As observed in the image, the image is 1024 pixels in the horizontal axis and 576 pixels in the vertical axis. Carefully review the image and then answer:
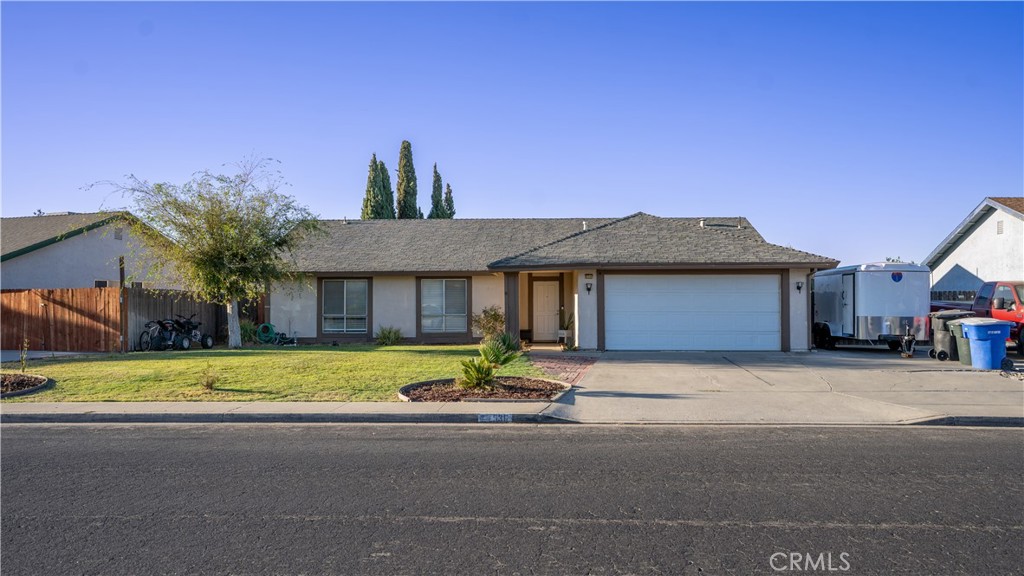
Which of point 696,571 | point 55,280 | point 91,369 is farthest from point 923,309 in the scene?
point 55,280

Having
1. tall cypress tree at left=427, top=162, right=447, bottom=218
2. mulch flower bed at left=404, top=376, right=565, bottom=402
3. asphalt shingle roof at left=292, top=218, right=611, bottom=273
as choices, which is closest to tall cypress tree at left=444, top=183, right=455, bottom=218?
tall cypress tree at left=427, top=162, right=447, bottom=218

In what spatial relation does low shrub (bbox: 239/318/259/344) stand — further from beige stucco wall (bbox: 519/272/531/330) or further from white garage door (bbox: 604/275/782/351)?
white garage door (bbox: 604/275/782/351)

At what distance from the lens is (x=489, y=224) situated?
89.7 ft

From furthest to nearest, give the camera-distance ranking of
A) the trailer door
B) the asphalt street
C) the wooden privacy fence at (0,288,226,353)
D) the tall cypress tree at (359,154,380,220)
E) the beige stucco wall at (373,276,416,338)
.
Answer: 1. the tall cypress tree at (359,154,380,220)
2. the beige stucco wall at (373,276,416,338)
3. the wooden privacy fence at (0,288,226,353)
4. the trailer door
5. the asphalt street

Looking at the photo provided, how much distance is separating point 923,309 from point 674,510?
1665cm

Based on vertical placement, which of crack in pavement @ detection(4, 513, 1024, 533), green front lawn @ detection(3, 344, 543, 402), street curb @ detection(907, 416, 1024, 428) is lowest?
street curb @ detection(907, 416, 1024, 428)

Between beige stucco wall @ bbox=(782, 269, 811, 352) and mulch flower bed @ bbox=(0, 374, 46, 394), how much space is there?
18112 millimetres

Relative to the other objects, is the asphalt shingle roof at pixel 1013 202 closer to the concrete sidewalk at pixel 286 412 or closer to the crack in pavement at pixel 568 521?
the concrete sidewalk at pixel 286 412

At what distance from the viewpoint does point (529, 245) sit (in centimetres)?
2494

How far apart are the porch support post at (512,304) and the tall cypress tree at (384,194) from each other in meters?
25.4

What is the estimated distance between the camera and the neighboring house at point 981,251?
992 inches

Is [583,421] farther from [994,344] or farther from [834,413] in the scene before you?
[994,344]

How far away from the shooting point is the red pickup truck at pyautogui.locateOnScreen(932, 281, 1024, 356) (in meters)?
17.8

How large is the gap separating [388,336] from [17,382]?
10827 mm
